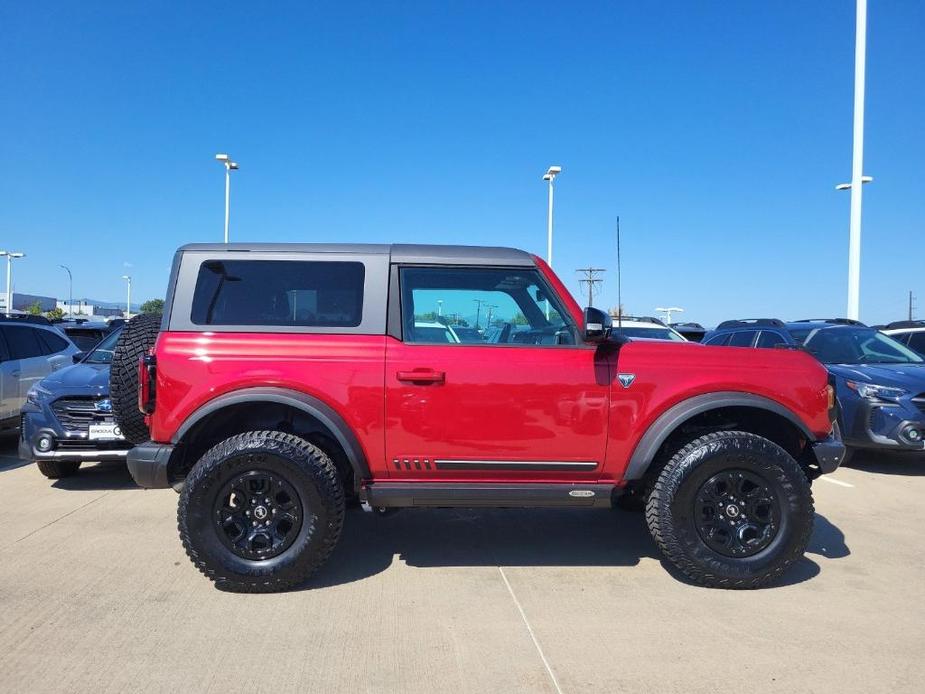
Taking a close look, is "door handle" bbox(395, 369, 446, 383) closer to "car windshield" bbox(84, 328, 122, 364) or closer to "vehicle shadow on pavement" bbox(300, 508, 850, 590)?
"vehicle shadow on pavement" bbox(300, 508, 850, 590)

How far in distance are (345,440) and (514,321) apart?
1.26 meters

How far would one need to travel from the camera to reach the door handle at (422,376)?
11.5 feet

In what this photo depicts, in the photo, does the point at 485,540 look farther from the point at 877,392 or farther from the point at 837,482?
the point at 877,392

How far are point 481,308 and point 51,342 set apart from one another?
7.40 meters

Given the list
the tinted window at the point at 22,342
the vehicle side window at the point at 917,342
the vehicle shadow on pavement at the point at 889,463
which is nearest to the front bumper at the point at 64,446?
the tinted window at the point at 22,342

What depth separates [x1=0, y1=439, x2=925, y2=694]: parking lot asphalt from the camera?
2.69 m

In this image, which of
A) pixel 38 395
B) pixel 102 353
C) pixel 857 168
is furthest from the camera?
pixel 857 168

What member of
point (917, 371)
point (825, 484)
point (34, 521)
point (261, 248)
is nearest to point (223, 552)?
point (261, 248)

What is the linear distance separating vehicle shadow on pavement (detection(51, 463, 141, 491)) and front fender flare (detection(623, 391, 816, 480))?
179 inches

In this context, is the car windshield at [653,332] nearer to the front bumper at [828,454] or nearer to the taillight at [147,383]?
the front bumper at [828,454]

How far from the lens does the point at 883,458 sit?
25.0 feet

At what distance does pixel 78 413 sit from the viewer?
220 inches

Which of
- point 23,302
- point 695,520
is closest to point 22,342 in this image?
point 695,520

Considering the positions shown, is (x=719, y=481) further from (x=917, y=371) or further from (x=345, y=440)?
(x=917, y=371)
